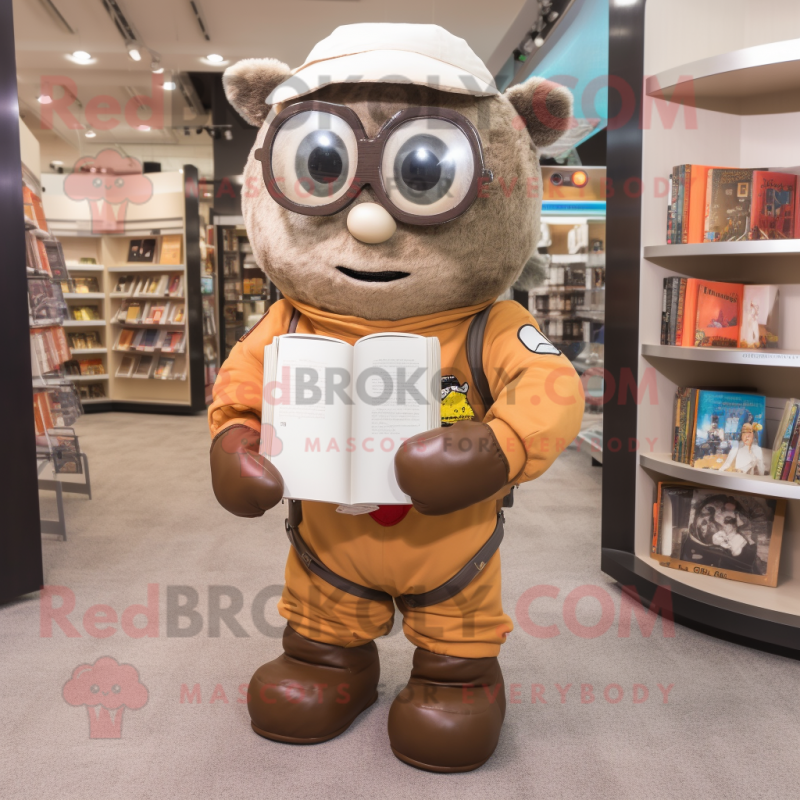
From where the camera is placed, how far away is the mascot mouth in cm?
133

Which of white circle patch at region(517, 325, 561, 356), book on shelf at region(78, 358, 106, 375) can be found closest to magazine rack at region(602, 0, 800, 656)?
white circle patch at region(517, 325, 561, 356)

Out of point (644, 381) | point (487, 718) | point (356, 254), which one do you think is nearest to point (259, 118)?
point (356, 254)

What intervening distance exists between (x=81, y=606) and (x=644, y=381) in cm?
210

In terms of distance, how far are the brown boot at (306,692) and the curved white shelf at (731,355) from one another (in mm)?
1373

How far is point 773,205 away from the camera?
2.15 meters

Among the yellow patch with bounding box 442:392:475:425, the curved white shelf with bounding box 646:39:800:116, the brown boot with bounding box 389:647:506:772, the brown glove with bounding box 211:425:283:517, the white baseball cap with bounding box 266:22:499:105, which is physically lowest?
the brown boot with bounding box 389:647:506:772

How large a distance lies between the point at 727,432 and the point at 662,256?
0.63 meters

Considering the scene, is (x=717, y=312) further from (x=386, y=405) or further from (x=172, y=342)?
(x=172, y=342)

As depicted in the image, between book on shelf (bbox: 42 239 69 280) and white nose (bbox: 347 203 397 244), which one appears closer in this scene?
white nose (bbox: 347 203 397 244)

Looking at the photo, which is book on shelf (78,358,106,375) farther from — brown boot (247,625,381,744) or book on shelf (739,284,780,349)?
book on shelf (739,284,780,349)

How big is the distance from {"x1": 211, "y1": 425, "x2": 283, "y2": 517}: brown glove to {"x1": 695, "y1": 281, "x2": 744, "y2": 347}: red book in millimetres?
1622

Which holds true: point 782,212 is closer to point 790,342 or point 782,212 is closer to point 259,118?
point 790,342

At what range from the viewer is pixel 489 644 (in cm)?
148

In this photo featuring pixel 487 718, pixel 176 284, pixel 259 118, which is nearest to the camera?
pixel 487 718
